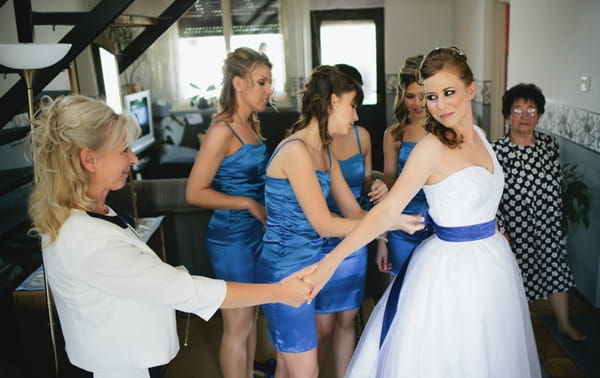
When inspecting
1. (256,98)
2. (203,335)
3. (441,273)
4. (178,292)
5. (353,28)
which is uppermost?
(353,28)

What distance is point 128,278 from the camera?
1.36m

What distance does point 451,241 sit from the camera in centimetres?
190

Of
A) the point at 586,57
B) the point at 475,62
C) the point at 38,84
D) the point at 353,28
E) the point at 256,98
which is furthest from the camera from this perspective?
the point at 353,28

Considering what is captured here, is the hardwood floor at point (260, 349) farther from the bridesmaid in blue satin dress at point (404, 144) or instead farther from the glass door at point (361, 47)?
the glass door at point (361, 47)

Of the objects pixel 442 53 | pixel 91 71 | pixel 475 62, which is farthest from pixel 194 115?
pixel 442 53

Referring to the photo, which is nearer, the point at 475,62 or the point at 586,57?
the point at 586,57

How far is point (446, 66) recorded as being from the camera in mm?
1820

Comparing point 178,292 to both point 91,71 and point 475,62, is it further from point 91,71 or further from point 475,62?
point 475,62

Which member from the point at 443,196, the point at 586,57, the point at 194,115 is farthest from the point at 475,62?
the point at 443,196

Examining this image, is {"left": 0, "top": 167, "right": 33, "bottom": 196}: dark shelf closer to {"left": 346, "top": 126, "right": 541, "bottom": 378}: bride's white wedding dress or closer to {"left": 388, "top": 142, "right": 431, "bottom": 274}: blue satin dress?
{"left": 388, "top": 142, "right": 431, "bottom": 274}: blue satin dress

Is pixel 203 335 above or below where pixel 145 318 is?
below

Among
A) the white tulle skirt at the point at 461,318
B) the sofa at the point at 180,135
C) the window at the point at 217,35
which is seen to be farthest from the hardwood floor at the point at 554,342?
the window at the point at 217,35

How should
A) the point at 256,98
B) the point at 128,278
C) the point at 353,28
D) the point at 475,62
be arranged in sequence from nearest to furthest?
the point at 128,278
the point at 256,98
the point at 475,62
the point at 353,28

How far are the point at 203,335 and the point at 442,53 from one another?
2180 millimetres
